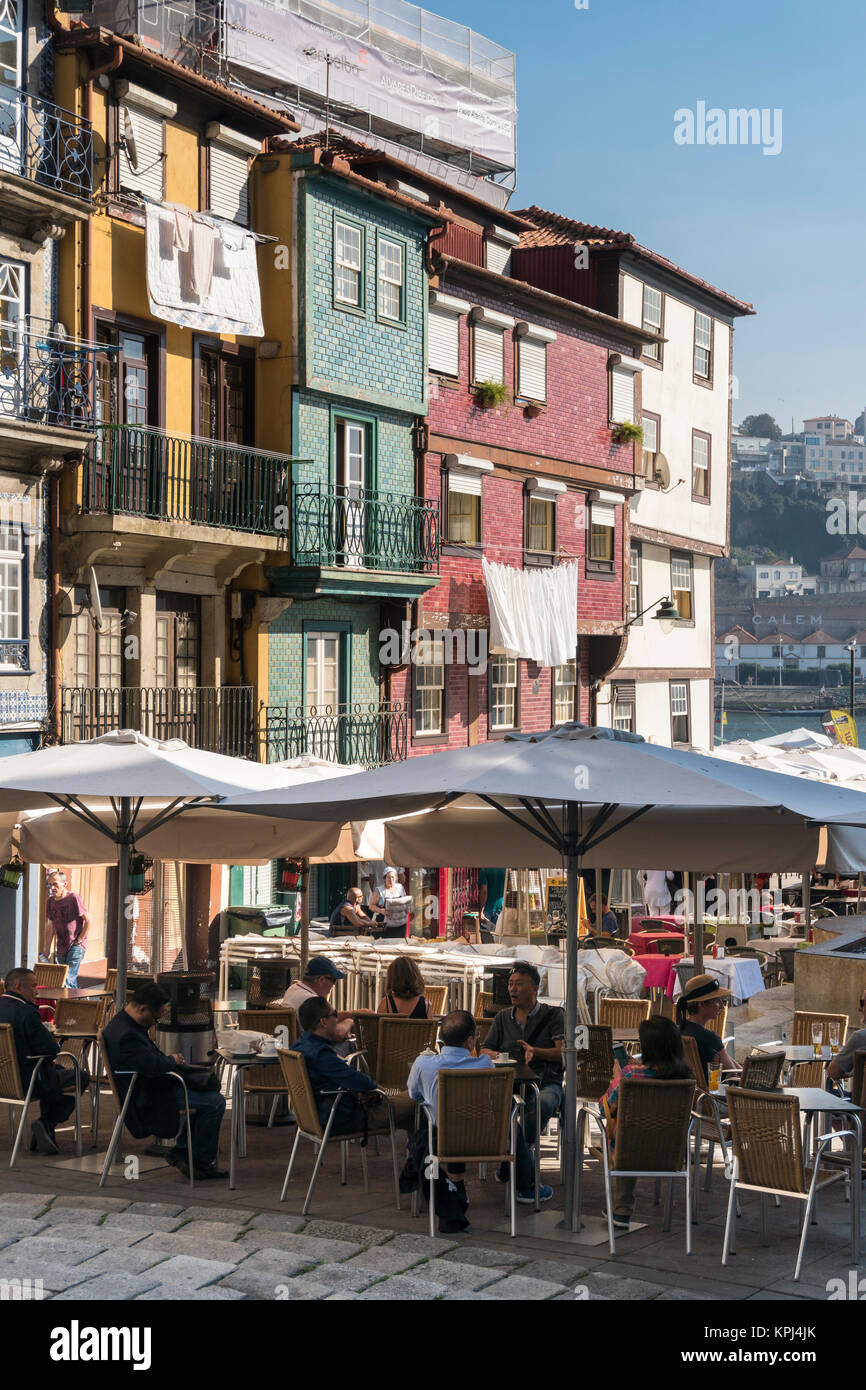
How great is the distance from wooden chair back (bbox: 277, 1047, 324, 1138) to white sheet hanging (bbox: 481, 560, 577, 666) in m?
21.2

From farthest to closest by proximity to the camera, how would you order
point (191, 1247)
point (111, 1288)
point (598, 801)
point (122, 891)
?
point (122, 891), point (598, 801), point (191, 1247), point (111, 1288)

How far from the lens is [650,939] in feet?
72.9

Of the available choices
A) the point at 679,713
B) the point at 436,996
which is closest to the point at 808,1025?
the point at 436,996

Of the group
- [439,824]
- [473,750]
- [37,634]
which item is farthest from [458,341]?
[473,750]

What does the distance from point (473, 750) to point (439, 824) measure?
9.71ft

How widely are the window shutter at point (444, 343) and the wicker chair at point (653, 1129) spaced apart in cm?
2212

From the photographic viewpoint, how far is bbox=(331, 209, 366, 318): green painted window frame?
26453mm

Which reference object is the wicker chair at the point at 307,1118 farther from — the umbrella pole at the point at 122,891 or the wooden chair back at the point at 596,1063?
the wooden chair back at the point at 596,1063

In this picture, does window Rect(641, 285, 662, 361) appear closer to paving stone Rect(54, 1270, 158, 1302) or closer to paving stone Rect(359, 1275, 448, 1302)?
paving stone Rect(359, 1275, 448, 1302)

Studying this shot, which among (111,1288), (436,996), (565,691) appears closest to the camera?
(111,1288)

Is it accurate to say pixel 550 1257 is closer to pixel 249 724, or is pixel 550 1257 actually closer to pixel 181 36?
pixel 249 724

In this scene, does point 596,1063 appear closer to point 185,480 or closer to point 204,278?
point 185,480

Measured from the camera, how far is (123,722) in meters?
22.5

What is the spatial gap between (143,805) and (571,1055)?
5.24 metres
